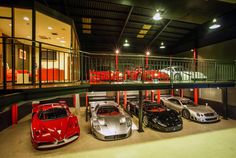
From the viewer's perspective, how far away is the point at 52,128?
4.69 metres

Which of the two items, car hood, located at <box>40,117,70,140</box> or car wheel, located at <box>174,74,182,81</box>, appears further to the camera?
car wheel, located at <box>174,74,182,81</box>

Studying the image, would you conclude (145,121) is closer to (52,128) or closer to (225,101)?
(52,128)

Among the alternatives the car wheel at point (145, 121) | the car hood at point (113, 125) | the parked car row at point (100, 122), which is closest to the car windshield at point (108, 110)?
the parked car row at point (100, 122)

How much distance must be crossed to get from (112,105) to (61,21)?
15.7 ft

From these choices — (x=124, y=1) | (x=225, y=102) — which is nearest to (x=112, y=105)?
(x=124, y=1)

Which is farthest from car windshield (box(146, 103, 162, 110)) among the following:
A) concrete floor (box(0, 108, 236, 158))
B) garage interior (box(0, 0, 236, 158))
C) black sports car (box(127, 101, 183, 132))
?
concrete floor (box(0, 108, 236, 158))

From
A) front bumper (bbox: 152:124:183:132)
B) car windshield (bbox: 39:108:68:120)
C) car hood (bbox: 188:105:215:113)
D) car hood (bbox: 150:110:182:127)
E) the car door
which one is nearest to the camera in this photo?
car windshield (bbox: 39:108:68:120)

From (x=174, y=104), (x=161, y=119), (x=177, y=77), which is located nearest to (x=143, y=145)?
(x=161, y=119)

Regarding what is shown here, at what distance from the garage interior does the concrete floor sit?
0.04m

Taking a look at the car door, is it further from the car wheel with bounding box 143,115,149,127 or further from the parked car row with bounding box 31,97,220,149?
the car wheel with bounding box 143,115,149,127

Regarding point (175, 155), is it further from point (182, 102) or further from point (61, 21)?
point (61, 21)

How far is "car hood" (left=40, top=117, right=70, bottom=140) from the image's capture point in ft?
15.0

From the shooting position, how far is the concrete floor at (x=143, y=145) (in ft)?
14.3

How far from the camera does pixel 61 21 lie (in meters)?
6.18
